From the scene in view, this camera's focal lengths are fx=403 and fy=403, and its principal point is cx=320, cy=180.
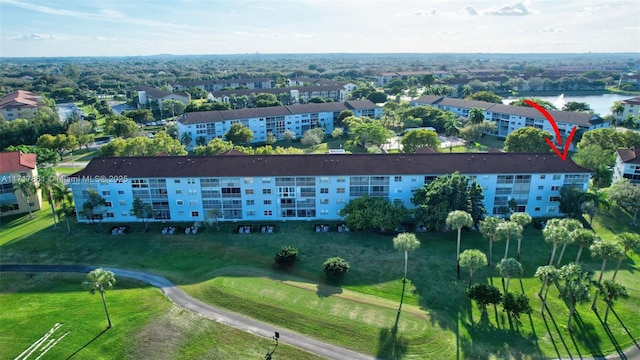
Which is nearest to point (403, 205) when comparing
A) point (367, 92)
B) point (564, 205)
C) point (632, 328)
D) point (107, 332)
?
point (564, 205)

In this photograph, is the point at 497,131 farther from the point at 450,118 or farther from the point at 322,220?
the point at 322,220

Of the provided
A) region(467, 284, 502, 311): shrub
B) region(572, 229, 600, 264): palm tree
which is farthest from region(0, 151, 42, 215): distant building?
region(572, 229, 600, 264): palm tree

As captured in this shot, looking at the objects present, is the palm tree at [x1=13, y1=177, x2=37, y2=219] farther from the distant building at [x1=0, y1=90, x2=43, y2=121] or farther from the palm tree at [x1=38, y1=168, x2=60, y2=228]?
the distant building at [x1=0, y1=90, x2=43, y2=121]

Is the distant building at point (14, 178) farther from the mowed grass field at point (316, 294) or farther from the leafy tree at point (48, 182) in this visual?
the mowed grass field at point (316, 294)

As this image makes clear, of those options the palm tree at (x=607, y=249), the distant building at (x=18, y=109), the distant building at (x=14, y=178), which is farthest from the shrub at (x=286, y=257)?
the distant building at (x=18, y=109)

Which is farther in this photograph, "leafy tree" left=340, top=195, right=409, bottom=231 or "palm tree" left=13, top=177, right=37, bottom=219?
"palm tree" left=13, top=177, right=37, bottom=219

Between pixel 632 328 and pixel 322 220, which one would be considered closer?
pixel 632 328

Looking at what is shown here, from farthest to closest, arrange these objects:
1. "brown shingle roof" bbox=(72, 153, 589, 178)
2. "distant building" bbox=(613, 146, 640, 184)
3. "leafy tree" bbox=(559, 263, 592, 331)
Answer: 1. "distant building" bbox=(613, 146, 640, 184)
2. "brown shingle roof" bbox=(72, 153, 589, 178)
3. "leafy tree" bbox=(559, 263, 592, 331)
